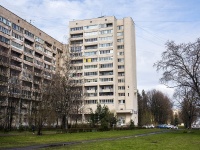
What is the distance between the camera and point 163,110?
117625mm

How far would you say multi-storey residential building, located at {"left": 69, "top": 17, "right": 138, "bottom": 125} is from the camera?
336 feet

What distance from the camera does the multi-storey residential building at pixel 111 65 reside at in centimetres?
10238

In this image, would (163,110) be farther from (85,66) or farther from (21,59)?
(21,59)

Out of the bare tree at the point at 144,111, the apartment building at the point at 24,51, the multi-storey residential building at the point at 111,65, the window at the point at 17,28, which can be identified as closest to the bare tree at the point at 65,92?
the apartment building at the point at 24,51

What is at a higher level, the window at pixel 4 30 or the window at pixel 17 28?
the window at pixel 17 28

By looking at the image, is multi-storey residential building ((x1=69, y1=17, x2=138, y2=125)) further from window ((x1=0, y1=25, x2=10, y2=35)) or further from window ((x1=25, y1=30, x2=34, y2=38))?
window ((x1=0, y1=25, x2=10, y2=35))

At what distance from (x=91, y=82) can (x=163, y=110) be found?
34489mm

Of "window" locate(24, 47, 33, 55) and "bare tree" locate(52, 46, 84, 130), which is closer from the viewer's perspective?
"bare tree" locate(52, 46, 84, 130)

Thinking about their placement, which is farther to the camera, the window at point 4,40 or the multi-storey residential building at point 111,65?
the multi-storey residential building at point 111,65

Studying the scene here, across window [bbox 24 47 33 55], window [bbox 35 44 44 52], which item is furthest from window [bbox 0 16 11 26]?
window [bbox 35 44 44 52]

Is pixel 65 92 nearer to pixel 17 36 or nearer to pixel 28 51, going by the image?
pixel 17 36

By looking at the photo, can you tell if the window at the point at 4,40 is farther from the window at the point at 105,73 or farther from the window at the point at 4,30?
the window at the point at 105,73

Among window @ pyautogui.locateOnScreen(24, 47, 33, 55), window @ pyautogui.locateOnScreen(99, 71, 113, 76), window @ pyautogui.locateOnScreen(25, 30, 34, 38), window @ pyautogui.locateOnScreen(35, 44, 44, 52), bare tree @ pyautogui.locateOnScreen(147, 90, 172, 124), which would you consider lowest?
bare tree @ pyautogui.locateOnScreen(147, 90, 172, 124)

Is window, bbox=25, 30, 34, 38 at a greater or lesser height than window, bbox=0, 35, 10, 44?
greater
